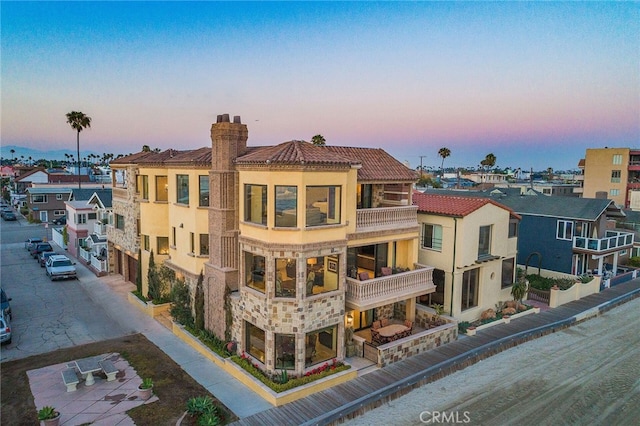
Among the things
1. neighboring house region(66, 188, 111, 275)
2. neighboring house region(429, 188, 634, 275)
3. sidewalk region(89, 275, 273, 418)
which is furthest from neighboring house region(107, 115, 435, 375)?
neighboring house region(429, 188, 634, 275)

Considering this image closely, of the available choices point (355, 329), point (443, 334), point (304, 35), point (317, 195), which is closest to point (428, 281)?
point (443, 334)

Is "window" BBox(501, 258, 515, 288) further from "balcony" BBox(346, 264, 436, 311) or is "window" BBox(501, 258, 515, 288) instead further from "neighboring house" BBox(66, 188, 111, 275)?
"neighboring house" BBox(66, 188, 111, 275)

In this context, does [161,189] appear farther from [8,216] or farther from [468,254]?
[8,216]

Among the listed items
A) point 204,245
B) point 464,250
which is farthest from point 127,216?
point 464,250

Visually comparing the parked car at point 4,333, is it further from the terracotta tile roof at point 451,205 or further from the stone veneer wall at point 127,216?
the terracotta tile roof at point 451,205

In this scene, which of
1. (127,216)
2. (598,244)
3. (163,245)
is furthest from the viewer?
(598,244)

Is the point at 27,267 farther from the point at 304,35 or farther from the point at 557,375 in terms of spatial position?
the point at 557,375
